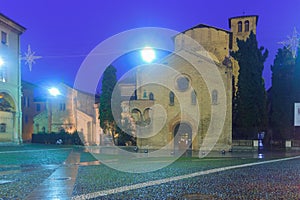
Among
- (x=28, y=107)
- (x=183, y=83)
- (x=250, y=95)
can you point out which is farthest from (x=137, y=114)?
(x=28, y=107)

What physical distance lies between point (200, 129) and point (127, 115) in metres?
10.3

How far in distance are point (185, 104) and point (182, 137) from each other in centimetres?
309

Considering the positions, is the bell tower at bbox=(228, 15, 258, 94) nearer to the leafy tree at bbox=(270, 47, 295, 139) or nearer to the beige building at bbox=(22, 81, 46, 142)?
the leafy tree at bbox=(270, 47, 295, 139)

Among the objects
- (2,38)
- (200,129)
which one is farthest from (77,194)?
(2,38)

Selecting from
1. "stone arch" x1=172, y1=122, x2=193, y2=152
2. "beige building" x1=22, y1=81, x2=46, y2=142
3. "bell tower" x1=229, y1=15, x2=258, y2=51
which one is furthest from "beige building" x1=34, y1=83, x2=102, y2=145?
"bell tower" x1=229, y1=15, x2=258, y2=51

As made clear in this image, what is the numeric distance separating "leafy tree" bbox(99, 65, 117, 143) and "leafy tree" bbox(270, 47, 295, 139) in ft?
59.3

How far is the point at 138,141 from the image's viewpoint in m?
28.3

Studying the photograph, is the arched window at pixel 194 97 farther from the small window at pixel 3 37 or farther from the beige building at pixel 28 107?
the beige building at pixel 28 107

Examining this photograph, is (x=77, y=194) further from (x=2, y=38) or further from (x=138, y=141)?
(x=2, y=38)

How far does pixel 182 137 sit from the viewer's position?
27859 mm

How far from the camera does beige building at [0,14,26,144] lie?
1099 inches

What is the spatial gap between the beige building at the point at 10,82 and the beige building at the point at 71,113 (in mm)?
9147

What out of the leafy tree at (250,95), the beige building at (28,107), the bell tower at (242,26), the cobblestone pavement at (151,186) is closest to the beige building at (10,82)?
the beige building at (28,107)

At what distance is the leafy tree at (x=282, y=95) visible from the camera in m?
32.7
